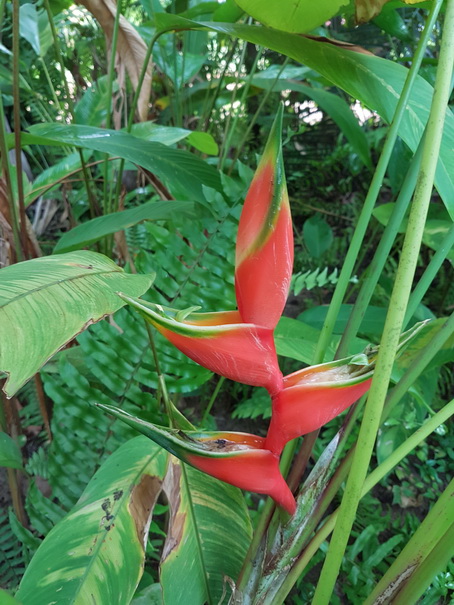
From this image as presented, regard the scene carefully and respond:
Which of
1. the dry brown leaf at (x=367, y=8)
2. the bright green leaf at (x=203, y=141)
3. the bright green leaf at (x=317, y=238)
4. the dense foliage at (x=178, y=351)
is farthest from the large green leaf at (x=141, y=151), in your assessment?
the bright green leaf at (x=317, y=238)

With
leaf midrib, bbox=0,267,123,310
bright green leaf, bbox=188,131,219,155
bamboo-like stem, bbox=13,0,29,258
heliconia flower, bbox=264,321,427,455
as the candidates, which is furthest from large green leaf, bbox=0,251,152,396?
bright green leaf, bbox=188,131,219,155

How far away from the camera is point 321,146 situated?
2.02 meters

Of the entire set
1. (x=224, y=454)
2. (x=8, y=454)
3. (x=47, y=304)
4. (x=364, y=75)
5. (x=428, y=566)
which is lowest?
(x=8, y=454)

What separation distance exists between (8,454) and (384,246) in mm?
527

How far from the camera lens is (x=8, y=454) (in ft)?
1.95

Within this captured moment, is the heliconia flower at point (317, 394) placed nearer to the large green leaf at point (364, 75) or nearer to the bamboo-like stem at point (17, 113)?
the large green leaf at point (364, 75)

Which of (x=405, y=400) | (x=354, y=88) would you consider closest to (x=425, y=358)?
(x=354, y=88)

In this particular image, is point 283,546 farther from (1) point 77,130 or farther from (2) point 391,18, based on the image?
(2) point 391,18

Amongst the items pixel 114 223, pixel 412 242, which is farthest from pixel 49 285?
pixel 114 223

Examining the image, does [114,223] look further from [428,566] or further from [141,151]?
[428,566]

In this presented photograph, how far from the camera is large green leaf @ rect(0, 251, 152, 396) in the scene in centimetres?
26

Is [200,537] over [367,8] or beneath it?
beneath

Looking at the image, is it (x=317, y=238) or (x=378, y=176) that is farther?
(x=317, y=238)

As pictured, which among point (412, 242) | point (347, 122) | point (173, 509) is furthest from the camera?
point (347, 122)
